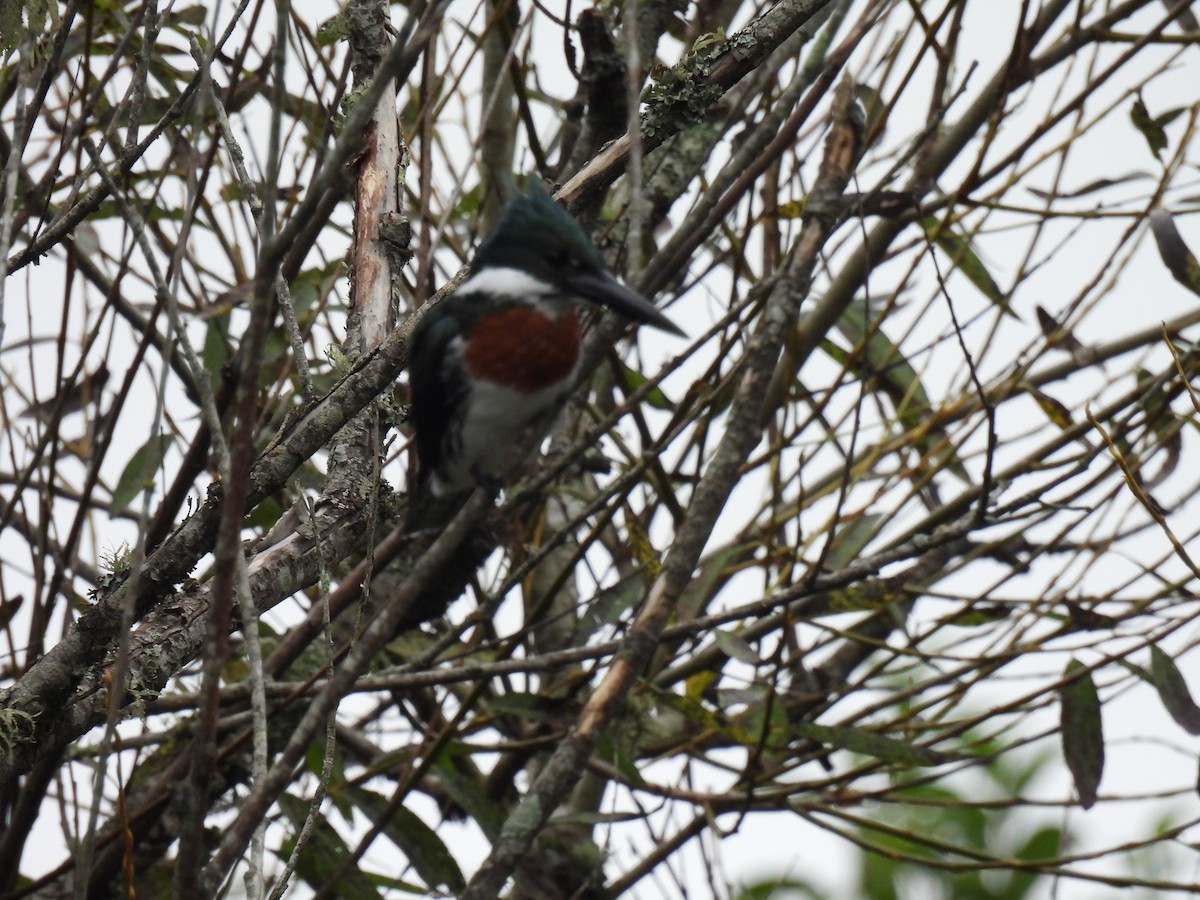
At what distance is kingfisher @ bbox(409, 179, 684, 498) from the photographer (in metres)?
2.57

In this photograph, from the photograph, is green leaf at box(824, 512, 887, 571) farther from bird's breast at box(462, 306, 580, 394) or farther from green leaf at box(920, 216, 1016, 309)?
bird's breast at box(462, 306, 580, 394)

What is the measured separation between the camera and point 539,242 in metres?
2.56

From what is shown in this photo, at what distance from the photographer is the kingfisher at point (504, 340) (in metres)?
2.57

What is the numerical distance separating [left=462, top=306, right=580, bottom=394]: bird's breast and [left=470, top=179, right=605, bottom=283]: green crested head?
10cm

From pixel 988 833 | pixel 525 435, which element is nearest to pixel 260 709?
pixel 525 435

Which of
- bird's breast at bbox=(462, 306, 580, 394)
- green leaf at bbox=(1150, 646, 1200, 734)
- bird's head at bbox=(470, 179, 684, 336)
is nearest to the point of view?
bird's head at bbox=(470, 179, 684, 336)

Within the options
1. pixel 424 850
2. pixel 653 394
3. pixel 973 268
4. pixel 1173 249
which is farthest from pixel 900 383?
pixel 424 850

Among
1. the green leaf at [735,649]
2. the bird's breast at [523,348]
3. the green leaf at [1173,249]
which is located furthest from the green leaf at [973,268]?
the bird's breast at [523,348]

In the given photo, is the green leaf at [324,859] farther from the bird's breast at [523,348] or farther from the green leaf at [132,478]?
the bird's breast at [523,348]

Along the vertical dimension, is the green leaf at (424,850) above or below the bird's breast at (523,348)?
below

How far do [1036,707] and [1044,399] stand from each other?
721mm

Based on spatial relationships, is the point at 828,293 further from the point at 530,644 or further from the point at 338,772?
the point at 338,772

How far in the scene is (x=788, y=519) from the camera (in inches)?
149

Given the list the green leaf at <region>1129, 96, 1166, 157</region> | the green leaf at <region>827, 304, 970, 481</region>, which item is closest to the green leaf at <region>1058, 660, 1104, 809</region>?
the green leaf at <region>827, 304, 970, 481</region>
